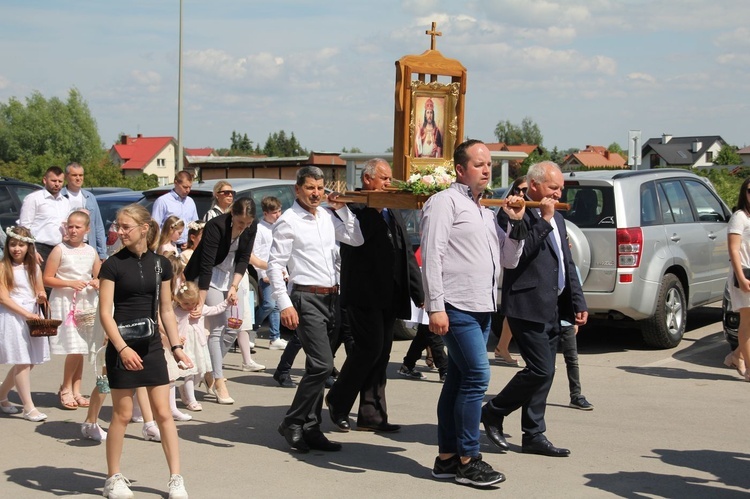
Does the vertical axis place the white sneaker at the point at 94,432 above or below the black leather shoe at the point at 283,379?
below

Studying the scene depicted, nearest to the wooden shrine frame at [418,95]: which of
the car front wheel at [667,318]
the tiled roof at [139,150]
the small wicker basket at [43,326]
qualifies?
the small wicker basket at [43,326]

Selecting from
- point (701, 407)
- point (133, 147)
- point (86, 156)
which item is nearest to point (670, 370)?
point (701, 407)

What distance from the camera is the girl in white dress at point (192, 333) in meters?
8.22

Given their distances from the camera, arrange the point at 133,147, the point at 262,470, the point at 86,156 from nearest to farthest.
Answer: the point at 262,470 < the point at 86,156 < the point at 133,147

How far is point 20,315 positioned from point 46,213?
322cm

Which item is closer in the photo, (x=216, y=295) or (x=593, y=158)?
(x=216, y=295)

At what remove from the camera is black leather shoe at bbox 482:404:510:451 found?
697cm

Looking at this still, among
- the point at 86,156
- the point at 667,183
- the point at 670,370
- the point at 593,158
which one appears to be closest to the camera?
the point at 670,370

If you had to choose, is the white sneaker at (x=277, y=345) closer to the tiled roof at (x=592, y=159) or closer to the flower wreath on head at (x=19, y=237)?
the flower wreath on head at (x=19, y=237)

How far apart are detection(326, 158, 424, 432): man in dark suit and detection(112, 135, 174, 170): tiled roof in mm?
107101

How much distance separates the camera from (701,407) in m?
8.41

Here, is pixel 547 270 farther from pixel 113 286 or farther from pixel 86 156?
pixel 86 156

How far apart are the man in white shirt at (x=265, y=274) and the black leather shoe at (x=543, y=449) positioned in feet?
16.6

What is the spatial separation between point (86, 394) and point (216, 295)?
65.0 inches
